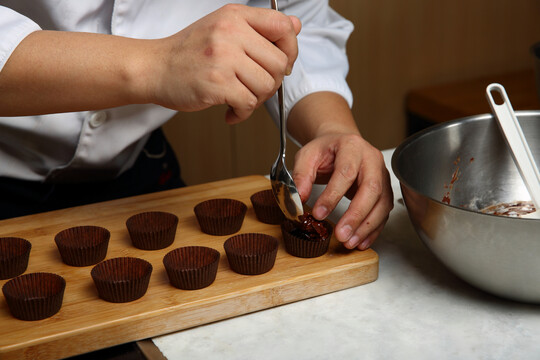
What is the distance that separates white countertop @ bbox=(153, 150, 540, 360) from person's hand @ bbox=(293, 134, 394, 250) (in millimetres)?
75

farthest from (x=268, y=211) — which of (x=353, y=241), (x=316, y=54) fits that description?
(x=316, y=54)

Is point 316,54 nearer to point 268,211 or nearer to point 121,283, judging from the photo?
point 268,211

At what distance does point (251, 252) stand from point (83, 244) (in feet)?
0.74

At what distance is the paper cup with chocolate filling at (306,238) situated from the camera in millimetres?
884

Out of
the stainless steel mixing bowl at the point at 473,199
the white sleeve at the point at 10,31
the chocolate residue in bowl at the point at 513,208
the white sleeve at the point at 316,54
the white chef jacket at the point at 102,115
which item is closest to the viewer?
the stainless steel mixing bowl at the point at 473,199

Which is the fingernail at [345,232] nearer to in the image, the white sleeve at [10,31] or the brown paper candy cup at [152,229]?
the brown paper candy cup at [152,229]

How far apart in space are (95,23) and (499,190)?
67 cm

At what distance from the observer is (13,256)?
845 mm

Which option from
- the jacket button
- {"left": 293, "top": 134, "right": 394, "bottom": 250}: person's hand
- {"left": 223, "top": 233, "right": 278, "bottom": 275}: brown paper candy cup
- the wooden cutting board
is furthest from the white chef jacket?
{"left": 223, "top": 233, "right": 278, "bottom": 275}: brown paper candy cup

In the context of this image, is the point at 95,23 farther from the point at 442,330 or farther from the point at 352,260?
the point at 442,330

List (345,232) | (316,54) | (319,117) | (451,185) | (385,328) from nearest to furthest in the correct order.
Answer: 1. (385,328)
2. (345,232)
3. (451,185)
4. (319,117)
5. (316,54)

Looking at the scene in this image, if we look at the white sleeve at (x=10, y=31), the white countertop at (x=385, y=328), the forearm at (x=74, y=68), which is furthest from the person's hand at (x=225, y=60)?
the white countertop at (x=385, y=328)

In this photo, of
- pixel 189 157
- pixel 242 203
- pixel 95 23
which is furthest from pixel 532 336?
pixel 189 157

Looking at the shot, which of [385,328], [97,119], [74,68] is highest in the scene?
[74,68]
